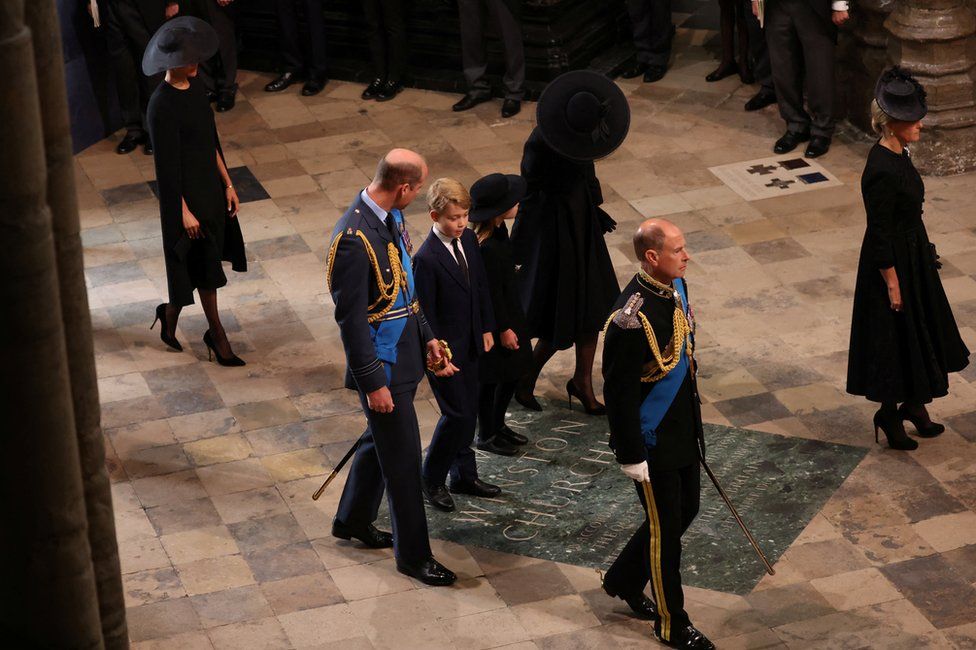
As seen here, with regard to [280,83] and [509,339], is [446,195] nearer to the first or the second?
[509,339]

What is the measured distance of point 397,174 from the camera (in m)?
6.30

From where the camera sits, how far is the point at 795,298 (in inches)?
367

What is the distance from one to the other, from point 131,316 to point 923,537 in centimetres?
467

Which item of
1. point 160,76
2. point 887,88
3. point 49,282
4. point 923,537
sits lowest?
point 923,537

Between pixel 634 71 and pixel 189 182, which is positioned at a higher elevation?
pixel 189 182

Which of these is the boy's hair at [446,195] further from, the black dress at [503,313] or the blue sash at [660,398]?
the blue sash at [660,398]

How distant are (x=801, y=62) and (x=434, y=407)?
14.9 ft

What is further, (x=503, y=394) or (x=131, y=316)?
(x=131, y=316)

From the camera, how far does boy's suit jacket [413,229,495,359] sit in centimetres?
691

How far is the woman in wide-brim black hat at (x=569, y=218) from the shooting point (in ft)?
24.7

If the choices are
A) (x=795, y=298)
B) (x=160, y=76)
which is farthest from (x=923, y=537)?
(x=160, y=76)

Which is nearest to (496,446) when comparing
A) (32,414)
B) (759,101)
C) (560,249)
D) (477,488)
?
(477,488)

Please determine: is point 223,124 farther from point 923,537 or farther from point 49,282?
point 49,282

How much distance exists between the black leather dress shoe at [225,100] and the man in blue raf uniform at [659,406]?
7.15 metres
